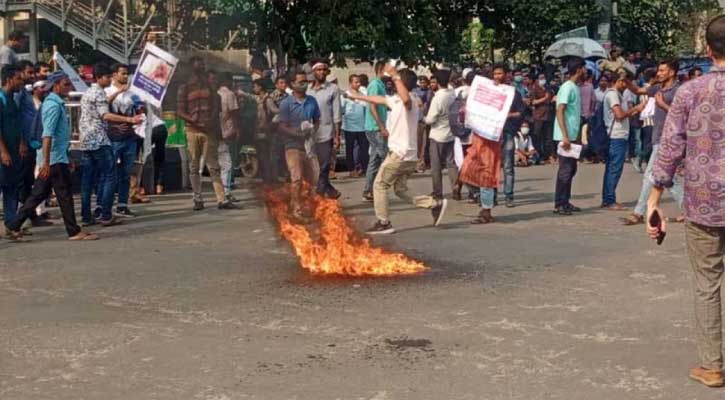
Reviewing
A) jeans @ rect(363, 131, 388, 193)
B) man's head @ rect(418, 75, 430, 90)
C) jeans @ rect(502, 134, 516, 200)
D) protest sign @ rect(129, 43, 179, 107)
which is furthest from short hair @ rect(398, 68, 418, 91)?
man's head @ rect(418, 75, 430, 90)

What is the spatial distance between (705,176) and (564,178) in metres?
6.84

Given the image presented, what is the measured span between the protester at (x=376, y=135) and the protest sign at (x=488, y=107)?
1389 mm

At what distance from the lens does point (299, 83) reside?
40.2 ft

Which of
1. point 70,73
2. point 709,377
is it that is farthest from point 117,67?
point 709,377

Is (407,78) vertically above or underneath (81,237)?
above

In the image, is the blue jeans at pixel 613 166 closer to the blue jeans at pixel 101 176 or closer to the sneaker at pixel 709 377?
the blue jeans at pixel 101 176

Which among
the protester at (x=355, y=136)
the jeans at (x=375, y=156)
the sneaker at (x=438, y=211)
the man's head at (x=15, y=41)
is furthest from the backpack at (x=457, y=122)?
the man's head at (x=15, y=41)

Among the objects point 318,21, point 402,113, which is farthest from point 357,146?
point 402,113

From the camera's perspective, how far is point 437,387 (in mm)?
5402

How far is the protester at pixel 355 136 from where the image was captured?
17.0 metres

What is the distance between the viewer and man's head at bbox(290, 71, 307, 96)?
473 inches

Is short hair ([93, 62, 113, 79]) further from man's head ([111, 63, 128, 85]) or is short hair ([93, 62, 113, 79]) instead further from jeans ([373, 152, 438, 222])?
jeans ([373, 152, 438, 222])

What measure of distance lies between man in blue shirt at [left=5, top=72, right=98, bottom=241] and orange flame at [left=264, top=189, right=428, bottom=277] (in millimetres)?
2331

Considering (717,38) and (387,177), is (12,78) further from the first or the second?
(717,38)
